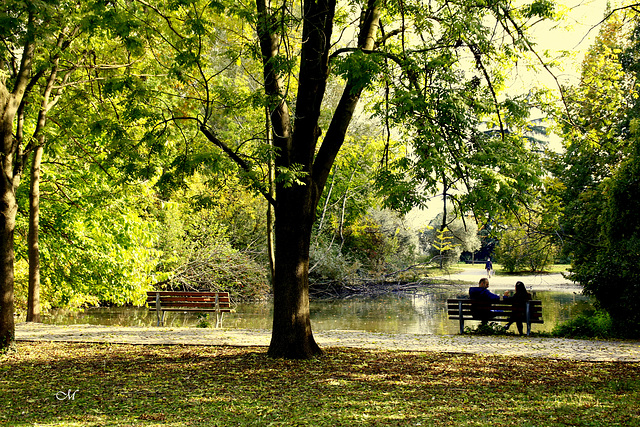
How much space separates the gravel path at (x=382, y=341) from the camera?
31.8ft

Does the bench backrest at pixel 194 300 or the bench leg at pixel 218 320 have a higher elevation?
the bench backrest at pixel 194 300

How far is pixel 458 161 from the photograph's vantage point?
333 inches

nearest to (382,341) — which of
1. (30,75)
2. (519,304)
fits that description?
(519,304)

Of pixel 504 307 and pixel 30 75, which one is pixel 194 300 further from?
pixel 504 307

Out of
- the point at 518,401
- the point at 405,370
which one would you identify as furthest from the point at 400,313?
the point at 518,401

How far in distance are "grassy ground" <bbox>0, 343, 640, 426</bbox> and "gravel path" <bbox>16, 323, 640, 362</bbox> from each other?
0.85m

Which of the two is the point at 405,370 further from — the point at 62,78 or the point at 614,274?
the point at 62,78

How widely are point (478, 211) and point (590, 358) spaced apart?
3229 millimetres

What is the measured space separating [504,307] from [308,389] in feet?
23.7

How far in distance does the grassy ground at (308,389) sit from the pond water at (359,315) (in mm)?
7311

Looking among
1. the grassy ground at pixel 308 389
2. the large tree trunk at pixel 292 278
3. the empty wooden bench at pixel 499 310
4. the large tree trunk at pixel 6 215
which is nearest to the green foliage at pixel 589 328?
the empty wooden bench at pixel 499 310

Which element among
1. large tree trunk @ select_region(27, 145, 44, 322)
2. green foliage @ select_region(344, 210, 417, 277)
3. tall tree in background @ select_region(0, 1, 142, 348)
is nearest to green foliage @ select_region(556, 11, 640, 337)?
tall tree in background @ select_region(0, 1, 142, 348)

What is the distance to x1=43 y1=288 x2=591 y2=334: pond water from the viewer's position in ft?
56.0

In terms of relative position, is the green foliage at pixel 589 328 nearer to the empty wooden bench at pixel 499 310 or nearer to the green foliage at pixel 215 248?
the empty wooden bench at pixel 499 310
